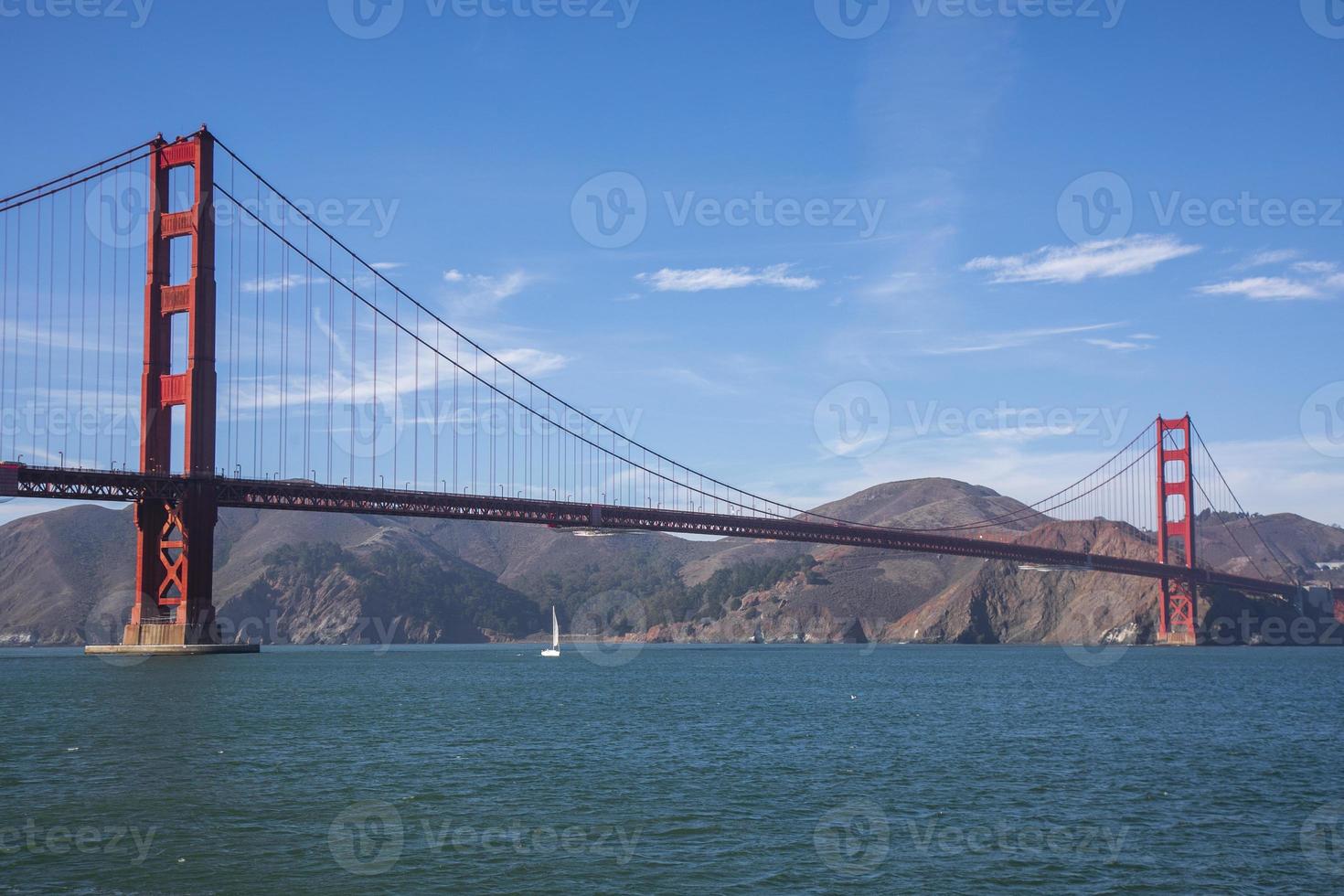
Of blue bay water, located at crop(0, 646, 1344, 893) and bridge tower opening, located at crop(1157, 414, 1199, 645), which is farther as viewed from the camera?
bridge tower opening, located at crop(1157, 414, 1199, 645)

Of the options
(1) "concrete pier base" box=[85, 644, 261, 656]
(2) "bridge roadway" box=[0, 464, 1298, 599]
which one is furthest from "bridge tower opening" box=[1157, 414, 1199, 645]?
(1) "concrete pier base" box=[85, 644, 261, 656]

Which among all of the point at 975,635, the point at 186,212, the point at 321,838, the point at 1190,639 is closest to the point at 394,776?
the point at 321,838

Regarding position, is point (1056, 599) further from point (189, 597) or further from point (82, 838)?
point (82, 838)

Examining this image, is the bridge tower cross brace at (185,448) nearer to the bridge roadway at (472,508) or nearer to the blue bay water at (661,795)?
the bridge roadway at (472,508)

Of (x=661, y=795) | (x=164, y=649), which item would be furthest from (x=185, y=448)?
(x=661, y=795)

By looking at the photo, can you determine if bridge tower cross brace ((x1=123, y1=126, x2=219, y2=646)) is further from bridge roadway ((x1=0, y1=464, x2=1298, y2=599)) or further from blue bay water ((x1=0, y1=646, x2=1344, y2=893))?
blue bay water ((x1=0, y1=646, x2=1344, y2=893))

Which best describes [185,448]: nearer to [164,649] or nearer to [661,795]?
[164,649]
